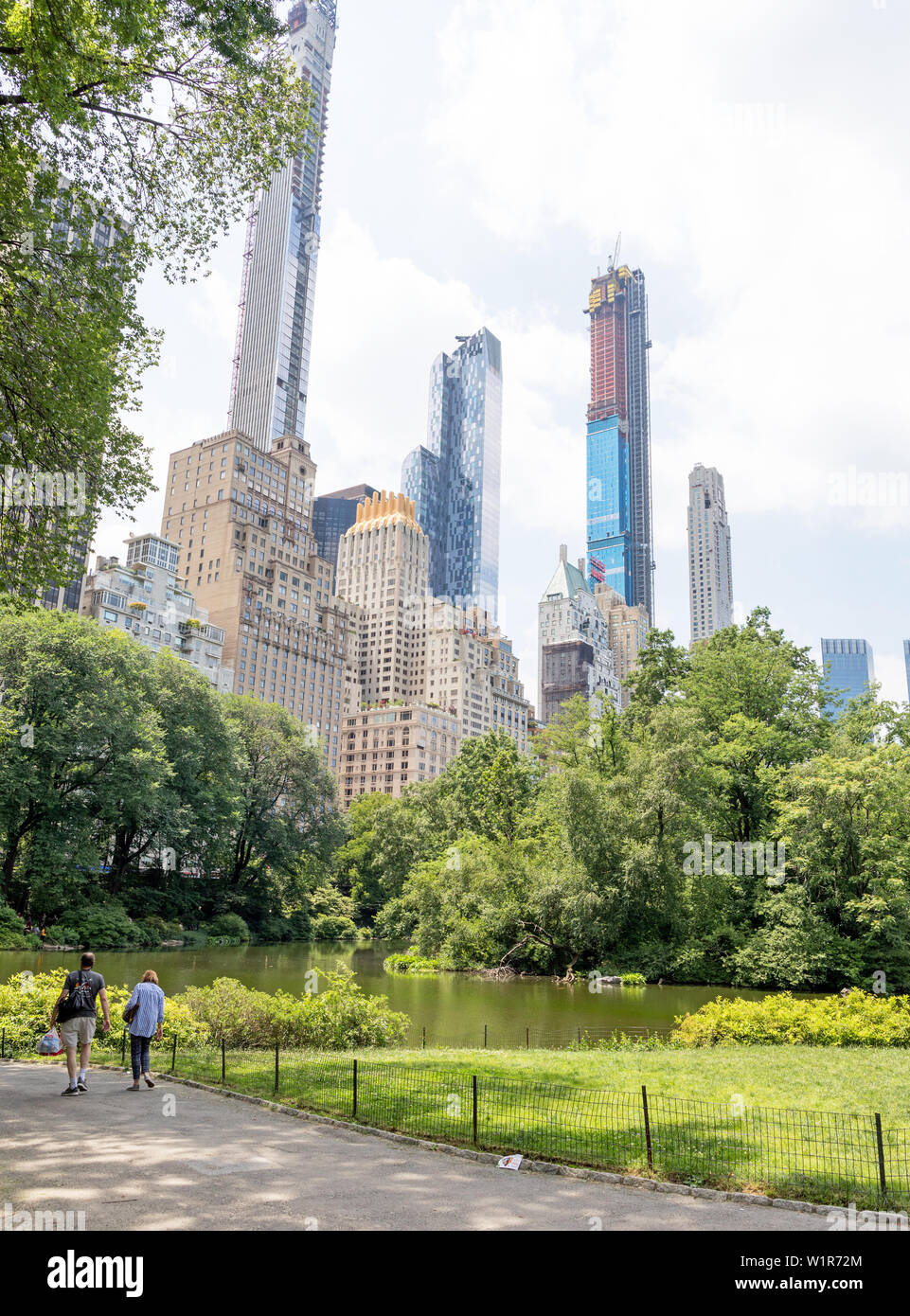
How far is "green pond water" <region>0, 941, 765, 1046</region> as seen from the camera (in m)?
25.9

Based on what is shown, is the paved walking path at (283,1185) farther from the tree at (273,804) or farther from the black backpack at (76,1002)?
the tree at (273,804)

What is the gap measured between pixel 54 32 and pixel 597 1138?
16253 mm

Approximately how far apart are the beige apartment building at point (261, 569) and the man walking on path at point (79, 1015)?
130217 mm

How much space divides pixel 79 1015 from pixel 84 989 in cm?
37

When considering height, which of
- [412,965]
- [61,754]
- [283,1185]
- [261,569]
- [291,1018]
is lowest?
[412,965]

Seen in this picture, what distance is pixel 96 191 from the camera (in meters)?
16.0

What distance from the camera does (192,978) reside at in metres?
36.1

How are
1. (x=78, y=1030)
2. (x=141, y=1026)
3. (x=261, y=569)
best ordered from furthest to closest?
1. (x=261, y=569)
2. (x=141, y=1026)
3. (x=78, y=1030)

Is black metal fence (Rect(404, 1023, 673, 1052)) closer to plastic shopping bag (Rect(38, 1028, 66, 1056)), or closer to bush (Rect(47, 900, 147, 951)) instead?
plastic shopping bag (Rect(38, 1028, 66, 1056))

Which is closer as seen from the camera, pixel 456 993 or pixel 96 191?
pixel 96 191

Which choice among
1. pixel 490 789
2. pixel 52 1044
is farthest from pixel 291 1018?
pixel 490 789

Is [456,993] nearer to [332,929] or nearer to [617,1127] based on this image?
[617,1127]

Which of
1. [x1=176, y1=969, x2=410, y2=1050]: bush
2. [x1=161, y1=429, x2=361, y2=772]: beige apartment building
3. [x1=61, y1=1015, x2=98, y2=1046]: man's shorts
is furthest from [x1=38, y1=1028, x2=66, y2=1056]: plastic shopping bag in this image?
[x1=161, y1=429, x2=361, y2=772]: beige apartment building
